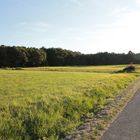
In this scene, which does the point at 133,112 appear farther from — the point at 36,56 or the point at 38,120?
the point at 36,56

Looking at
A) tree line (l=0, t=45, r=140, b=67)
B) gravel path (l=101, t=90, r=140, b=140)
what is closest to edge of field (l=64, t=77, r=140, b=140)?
gravel path (l=101, t=90, r=140, b=140)

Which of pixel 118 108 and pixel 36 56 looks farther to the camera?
pixel 36 56

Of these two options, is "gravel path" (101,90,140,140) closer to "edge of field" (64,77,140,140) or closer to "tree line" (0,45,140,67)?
"edge of field" (64,77,140,140)

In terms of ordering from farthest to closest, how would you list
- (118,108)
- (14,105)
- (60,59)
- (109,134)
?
(60,59)
(118,108)
(14,105)
(109,134)

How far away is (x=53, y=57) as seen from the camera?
135250 millimetres

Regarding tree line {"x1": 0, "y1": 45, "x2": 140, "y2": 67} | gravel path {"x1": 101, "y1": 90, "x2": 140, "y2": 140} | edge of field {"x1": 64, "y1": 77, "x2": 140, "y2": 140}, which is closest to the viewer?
gravel path {"x1": 101, "y1": 90, "x2": 140, "y2": 140}

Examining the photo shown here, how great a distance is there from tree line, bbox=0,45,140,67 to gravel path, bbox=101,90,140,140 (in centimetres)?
10551

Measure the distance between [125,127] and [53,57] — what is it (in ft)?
410

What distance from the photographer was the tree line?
11724 cm

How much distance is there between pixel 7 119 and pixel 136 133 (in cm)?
409

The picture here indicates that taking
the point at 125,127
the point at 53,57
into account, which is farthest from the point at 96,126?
the point at 53,57

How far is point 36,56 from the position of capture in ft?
407

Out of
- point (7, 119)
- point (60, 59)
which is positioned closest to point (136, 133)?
point (7, 119)

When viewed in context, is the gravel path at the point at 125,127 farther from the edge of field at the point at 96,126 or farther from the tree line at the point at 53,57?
the tree line at the point at 53,57
